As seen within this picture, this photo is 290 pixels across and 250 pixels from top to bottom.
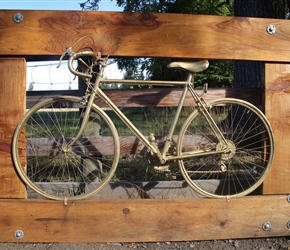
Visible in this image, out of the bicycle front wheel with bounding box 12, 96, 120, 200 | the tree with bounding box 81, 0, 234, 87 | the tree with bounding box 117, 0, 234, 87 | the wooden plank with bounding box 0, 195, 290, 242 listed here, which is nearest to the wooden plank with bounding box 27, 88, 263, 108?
the bicycle front wheel with bounding box 12, 96, 120, 200

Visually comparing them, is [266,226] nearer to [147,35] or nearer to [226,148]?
[226,148]

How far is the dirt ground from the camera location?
3.54 m

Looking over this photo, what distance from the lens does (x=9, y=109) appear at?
3.49 m

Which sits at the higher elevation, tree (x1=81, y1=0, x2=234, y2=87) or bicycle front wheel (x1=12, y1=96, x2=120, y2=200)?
tree (x1=81, y1=0, x2=234, y2=87)

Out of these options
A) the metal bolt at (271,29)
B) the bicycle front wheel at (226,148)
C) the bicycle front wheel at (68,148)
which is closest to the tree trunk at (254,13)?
the bicycle front wheel at (226,148)

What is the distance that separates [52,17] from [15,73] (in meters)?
0.59

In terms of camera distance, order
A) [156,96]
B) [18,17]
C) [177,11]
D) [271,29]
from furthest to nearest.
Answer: [177,11] → [156,96] → [271,29] → [18,17]

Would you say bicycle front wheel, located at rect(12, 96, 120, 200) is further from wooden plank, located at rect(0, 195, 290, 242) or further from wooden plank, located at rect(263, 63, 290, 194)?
wooden plank, located at rect(263, 63, 290, 194)

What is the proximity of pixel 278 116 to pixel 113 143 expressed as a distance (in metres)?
1.60

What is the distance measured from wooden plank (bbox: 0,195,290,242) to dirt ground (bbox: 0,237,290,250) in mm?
55

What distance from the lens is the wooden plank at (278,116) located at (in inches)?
145

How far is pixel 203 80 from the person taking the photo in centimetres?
1873

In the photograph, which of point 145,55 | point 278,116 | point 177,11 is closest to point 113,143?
point 145,55

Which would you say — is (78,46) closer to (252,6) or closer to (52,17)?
(52,17)
